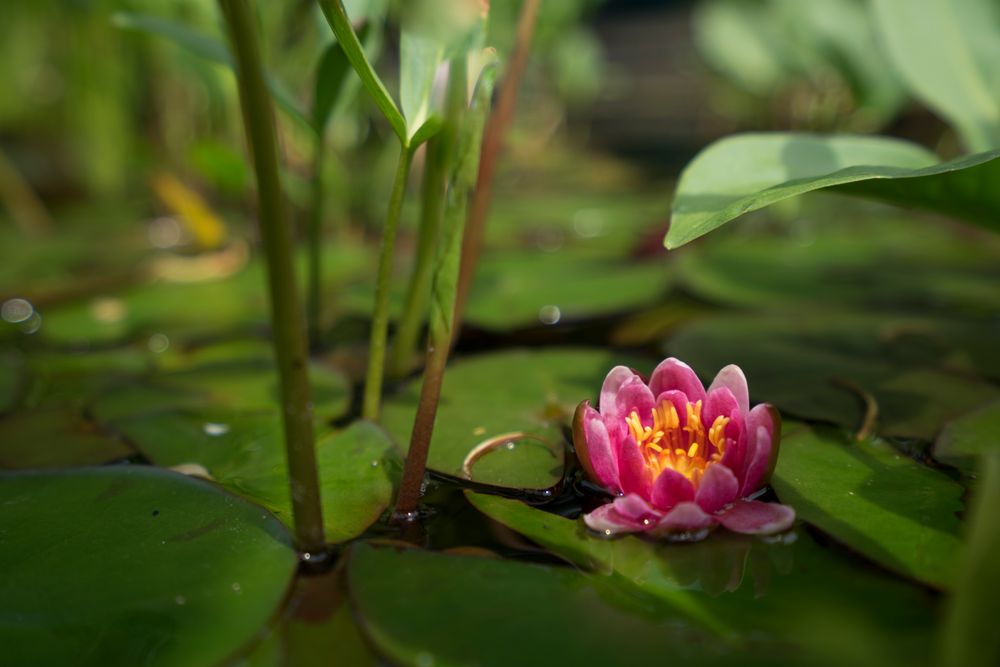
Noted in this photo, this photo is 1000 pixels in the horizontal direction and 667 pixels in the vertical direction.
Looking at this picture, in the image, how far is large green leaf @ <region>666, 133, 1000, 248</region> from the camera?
67 centimetres

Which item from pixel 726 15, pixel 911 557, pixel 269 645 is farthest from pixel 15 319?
pixel 726 15

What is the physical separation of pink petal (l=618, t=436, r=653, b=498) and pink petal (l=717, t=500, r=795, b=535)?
0.07 m

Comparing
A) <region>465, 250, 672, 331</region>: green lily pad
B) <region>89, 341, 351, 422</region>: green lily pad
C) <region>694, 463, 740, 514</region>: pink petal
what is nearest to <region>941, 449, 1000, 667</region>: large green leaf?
<region>694, 463, 740, 514</region>: pink petal

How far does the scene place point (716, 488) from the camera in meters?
0.64

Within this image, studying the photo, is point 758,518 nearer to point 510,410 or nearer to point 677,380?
point 677,380

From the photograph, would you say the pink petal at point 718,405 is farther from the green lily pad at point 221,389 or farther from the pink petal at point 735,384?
the green lily pad at point 221,389

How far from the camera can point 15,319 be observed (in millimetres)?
1471

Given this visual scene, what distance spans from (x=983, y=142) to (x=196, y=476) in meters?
1.03

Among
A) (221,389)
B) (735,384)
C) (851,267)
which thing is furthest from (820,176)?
(851,267)

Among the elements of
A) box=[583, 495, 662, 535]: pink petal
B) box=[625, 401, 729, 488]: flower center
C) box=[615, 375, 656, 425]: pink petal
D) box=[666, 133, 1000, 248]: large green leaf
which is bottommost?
box=[583, 495, 662, 535]: pink petal

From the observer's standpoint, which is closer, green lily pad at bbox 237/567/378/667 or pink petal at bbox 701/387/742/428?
green lily pad at bbox 237/567/378/667

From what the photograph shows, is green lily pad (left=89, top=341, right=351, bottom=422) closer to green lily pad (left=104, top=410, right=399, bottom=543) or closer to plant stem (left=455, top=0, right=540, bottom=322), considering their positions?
green lily pad (left=104, top=410, right=399, bottom=543)

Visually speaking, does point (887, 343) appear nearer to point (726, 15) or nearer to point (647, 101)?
point (726, 15)

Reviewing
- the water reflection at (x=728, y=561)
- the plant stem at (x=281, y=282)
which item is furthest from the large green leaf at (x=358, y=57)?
the water reflection at (x=728, y=561)
